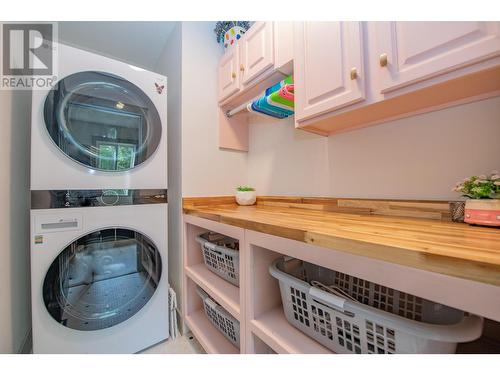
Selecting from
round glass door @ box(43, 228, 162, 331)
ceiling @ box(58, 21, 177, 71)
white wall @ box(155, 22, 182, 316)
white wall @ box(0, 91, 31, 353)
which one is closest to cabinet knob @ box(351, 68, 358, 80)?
white wall @ box(155, 22, 182, 316)

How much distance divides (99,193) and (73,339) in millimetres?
729

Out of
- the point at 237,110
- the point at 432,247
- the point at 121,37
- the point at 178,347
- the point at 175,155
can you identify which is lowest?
the point at 178,347

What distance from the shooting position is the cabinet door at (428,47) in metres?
0.55

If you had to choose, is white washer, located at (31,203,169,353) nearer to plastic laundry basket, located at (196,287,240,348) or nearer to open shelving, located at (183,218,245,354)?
open shelving, located at (183,218,245,354)

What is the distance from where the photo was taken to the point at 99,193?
108cm

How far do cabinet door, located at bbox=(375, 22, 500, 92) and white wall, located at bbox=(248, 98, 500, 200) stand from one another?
12.6 inches

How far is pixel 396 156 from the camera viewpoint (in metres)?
0.98

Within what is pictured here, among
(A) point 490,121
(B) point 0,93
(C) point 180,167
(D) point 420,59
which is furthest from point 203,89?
(A) point 490,121

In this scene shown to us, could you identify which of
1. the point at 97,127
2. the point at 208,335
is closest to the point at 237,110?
the point at 97,127

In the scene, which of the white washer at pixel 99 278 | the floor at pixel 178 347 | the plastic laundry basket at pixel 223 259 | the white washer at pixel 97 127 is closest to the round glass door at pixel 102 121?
the white washer at pixel 97 127

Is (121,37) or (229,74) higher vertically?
(121,37)

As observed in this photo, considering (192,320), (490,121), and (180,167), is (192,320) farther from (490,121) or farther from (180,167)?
(490,121)

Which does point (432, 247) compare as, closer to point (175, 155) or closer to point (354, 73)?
point (354, 73)

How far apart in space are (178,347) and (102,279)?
61cm
